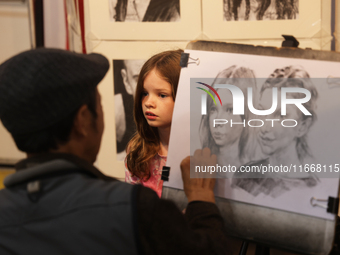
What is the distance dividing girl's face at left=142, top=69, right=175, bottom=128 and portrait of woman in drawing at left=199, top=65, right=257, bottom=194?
0.21 meters

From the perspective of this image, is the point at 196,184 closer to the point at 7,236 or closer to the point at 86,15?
the point at 7,236

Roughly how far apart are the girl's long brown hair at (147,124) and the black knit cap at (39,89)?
59 cm

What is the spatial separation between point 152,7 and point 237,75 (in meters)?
0.90

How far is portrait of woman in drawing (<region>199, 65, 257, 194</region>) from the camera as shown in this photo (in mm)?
997

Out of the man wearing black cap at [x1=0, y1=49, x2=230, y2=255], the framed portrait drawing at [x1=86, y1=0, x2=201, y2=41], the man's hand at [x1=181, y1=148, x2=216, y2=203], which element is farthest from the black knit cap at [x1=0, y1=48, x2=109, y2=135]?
the framed portrait drawing at [x1=86, y1=0, x2=201, y2=41]

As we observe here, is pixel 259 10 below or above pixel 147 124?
above

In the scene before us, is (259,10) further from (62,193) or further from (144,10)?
(62,193)

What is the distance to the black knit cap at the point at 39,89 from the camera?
25.0 inches

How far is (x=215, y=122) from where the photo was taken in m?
1.05

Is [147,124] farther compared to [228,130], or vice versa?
[147,124]

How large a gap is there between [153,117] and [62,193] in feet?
2.07

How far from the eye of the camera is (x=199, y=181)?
0.94 meters

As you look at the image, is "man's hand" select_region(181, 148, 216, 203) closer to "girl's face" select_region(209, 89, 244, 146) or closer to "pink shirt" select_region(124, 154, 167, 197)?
"girl's face" select_region(209, 89, 244, 146)

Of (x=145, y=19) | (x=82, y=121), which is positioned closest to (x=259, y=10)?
(x=145, y=19)
